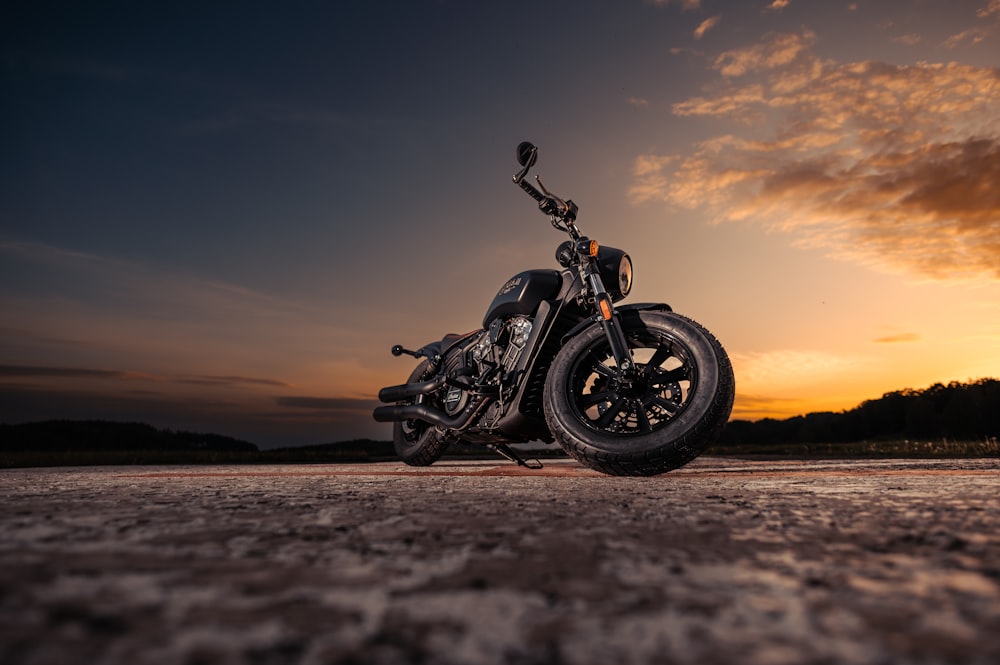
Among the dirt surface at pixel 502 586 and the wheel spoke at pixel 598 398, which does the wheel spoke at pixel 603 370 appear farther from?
the dirt surface at pixel 502 586

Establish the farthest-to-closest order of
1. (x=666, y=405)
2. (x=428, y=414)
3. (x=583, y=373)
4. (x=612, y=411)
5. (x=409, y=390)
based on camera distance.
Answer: (x=409, y=390) < (x=428, y=414) < (x=583, y=373) < (x=612, y=411) < (x=666, y=405)

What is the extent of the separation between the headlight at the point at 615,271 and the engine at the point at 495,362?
581mm

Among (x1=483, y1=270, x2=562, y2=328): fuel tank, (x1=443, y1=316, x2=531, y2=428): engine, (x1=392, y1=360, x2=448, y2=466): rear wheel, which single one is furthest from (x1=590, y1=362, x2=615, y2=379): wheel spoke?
(x1=392, y1=360, x2=448, y2=466): rear wheel

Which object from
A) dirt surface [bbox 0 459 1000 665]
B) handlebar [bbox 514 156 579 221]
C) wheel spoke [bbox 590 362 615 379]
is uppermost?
handlebar [bbox 514 156 579 221]

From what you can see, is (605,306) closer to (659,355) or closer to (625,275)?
(659,355)

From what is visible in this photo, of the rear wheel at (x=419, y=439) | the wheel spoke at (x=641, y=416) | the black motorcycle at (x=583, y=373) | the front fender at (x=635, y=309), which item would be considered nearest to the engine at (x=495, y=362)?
the black motorcycle at (x=583, y=373)

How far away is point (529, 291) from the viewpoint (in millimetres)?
4168

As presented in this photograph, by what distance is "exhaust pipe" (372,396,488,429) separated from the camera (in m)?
4.31

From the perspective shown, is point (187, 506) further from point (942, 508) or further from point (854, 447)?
point (854, 447)

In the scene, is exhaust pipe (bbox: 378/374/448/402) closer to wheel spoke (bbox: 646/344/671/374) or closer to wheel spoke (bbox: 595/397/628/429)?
wheel spoke (bbox: 595/397/628/429)

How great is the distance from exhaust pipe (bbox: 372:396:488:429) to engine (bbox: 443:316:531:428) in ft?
0.28

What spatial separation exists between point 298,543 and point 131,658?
548 millimetres

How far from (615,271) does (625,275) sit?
114 mm

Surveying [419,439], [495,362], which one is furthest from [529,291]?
[419,439]
